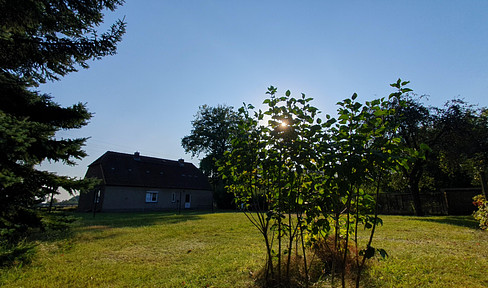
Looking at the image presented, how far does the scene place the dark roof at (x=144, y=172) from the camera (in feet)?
88.7

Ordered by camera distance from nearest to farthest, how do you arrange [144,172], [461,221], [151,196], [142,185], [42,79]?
1. [42,79]
2. [461,221]
3. [142,185]
4. [151,196]
5. [144,172]

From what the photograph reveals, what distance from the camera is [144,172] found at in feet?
99.4

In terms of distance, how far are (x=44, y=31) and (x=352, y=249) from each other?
9.45 m

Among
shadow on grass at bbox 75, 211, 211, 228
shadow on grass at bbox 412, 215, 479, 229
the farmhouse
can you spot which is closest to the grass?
shadow on grass at bbox 412, 215, 479, 229

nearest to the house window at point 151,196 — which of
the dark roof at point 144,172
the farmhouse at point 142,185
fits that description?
the farmhouse at point 142,185

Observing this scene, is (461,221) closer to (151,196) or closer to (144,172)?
(151,196)

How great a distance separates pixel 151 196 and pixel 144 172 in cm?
338

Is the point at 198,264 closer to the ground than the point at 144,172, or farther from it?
closer to the ground

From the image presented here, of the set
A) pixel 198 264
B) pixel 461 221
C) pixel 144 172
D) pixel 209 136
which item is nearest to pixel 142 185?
pixel 144 172

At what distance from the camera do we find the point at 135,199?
89.6 feet

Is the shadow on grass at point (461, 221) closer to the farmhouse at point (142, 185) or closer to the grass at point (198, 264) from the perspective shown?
the grass at point (198, 264)

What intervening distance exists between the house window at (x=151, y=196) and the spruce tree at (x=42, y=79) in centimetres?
2328

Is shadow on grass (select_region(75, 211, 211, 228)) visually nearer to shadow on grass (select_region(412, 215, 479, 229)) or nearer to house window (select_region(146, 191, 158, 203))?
house window (select_region(146, 191, 158, 203))

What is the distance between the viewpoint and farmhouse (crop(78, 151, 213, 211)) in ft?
84.1
